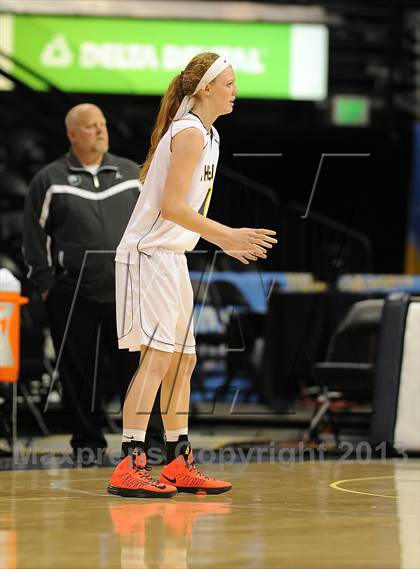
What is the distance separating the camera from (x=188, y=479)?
549cm

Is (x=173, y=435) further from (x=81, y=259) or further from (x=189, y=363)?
(x=81, y=259)

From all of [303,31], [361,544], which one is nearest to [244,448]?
[361,544]

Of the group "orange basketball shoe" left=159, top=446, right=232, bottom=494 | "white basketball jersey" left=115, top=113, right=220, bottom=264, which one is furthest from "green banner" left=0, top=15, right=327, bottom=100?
"orange basketball shoe" left=159, top=446, right=232, bottom=494

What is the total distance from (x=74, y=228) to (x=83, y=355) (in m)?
0.75

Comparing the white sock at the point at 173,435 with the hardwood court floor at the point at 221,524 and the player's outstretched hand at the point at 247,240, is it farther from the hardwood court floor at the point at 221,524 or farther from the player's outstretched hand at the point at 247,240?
the player's outstretched hand at the point at 247,240

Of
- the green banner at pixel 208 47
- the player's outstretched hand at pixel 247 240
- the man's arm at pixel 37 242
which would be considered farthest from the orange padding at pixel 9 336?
the green banner at pixel 208 47

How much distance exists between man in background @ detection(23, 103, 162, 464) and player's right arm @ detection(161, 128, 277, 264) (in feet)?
6.68

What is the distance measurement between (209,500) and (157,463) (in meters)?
1.62

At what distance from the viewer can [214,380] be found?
41.4ft

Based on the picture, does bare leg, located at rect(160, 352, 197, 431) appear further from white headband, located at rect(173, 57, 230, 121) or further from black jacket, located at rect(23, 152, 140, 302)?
black jacket, located at rect(23, 152, 140, 302)

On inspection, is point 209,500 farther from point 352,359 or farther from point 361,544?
point 352,359

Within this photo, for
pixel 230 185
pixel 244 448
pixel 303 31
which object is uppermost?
pixel 303 31

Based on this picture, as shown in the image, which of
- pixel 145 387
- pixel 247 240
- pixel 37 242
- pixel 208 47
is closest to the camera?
pixel 247 240

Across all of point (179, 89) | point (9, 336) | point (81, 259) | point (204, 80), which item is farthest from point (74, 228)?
point (204, 80)
